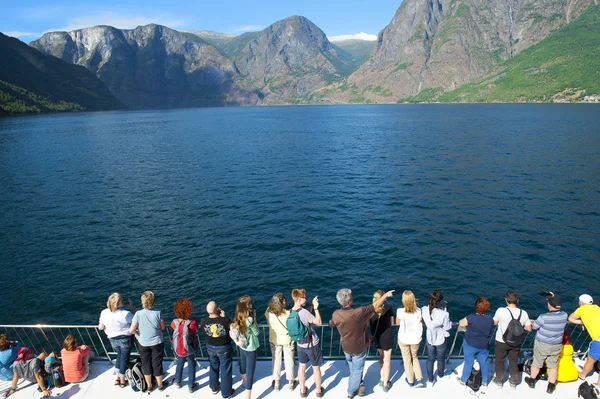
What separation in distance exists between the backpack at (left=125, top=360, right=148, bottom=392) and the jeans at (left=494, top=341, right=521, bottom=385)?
9.02 metres

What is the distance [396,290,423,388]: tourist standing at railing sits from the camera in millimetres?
9602

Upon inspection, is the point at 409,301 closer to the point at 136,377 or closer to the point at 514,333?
the point at 514,333

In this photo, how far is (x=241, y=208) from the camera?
37.8 metres

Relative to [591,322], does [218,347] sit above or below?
below

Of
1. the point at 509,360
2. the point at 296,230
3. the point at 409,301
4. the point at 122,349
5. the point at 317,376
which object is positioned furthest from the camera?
the point at 296,230

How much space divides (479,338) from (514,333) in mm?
793

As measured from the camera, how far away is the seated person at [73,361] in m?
10.4

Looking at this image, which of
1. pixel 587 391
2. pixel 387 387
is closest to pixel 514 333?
pixel 587 391

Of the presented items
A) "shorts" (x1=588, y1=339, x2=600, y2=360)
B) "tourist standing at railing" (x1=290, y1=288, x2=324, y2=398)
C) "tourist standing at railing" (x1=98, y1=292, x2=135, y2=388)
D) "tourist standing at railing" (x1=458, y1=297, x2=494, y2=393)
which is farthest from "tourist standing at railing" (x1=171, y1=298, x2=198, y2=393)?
"shorts" (x1=588, y1=339, x2=600, y2=360)

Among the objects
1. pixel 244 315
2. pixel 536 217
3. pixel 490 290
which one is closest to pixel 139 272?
pixel 244 315

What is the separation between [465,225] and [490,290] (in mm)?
10979

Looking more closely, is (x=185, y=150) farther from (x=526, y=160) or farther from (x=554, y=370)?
(x=554, y=370)

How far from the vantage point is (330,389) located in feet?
33.4

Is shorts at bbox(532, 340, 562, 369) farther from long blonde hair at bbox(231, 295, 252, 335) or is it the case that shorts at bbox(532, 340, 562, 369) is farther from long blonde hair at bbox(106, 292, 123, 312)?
long blonde hair at bbox(106, 292, 123, 312)
